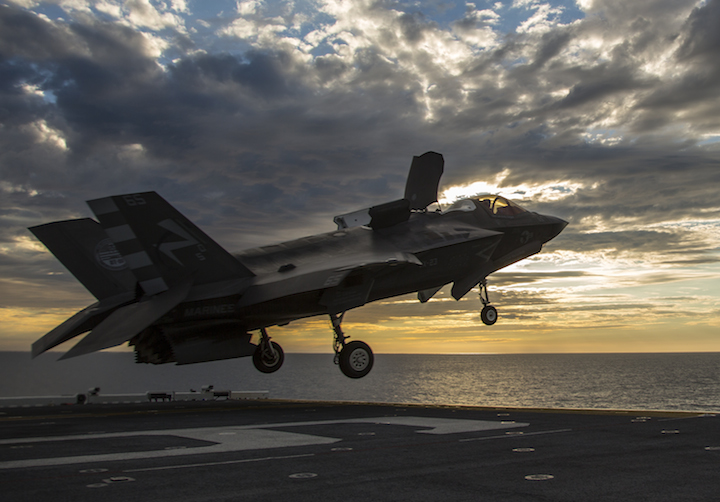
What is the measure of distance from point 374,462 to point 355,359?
8909 mm

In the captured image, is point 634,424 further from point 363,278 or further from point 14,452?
point 14,452

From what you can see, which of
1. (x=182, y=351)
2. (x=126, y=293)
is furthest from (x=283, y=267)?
(x=126, y=293)

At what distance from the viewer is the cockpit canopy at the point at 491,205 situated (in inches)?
858

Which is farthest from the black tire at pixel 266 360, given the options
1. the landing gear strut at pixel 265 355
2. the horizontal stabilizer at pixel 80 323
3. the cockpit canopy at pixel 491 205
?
the cockpit canopy at pixel 491 205

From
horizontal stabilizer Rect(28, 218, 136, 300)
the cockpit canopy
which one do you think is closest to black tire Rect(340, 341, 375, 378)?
the cockpit canopy

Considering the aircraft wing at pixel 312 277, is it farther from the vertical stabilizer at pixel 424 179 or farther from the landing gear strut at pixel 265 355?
the landing gear strut at pixel 265 355

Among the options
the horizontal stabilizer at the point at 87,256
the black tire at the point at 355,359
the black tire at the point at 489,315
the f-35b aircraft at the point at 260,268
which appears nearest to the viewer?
the f-35b aircraft at the point at 260,268

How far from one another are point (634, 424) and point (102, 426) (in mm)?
16825

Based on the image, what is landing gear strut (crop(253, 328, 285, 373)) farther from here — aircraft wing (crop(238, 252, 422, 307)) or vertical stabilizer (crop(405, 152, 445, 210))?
vertical stabilizer (crop(405, 152, 445, 210))

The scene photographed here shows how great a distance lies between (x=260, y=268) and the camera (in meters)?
18.6

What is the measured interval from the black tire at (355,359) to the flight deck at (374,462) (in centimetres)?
248

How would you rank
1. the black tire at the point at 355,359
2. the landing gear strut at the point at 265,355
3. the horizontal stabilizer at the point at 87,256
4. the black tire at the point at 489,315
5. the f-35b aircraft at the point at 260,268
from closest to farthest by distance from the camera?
the f-35b aircraft at the point at 260,268 < the black tire at the point at 355,359 < the horizontal stabilizer at the point at 87,256 < the black tire at the point at 489,315 < the landing gear strut at the point at 265,355

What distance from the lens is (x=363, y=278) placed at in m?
18.6

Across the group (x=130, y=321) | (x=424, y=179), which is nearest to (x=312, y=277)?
(x=130, y=321)
